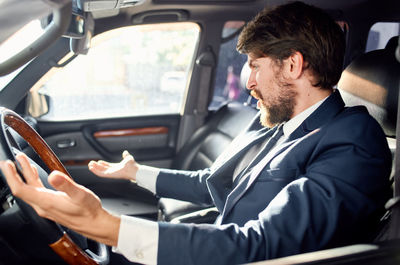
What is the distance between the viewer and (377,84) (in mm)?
1551

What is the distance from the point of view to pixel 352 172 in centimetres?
112

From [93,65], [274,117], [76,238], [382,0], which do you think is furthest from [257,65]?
[93,65]

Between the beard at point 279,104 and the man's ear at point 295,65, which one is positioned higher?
the man's ear at point 295,65

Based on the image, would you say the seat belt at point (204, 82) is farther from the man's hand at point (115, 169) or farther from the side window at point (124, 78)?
the man's hand at point (115, 169)

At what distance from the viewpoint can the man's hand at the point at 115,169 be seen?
5.32 ft

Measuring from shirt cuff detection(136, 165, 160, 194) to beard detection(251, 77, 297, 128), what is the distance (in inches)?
22.3

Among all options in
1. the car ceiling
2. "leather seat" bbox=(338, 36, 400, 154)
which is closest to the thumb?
"leather seat" bbox=(338, 36, 400, 154)

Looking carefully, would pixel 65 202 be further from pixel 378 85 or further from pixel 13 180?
pixel 378 85

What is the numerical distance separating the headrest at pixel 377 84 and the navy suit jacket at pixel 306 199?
0.73 ft

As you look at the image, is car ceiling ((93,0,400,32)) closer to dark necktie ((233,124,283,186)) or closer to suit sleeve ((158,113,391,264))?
dark necktie ((233,124,283,186))

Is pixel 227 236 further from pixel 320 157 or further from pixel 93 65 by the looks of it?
pixel 93 65

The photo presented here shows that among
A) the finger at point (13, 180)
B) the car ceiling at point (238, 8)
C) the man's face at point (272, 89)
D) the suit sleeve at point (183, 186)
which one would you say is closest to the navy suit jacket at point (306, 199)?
the man's face at point (272, 89)

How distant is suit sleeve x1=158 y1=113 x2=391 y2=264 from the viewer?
1.03m

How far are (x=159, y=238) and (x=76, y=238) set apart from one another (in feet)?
1.03
